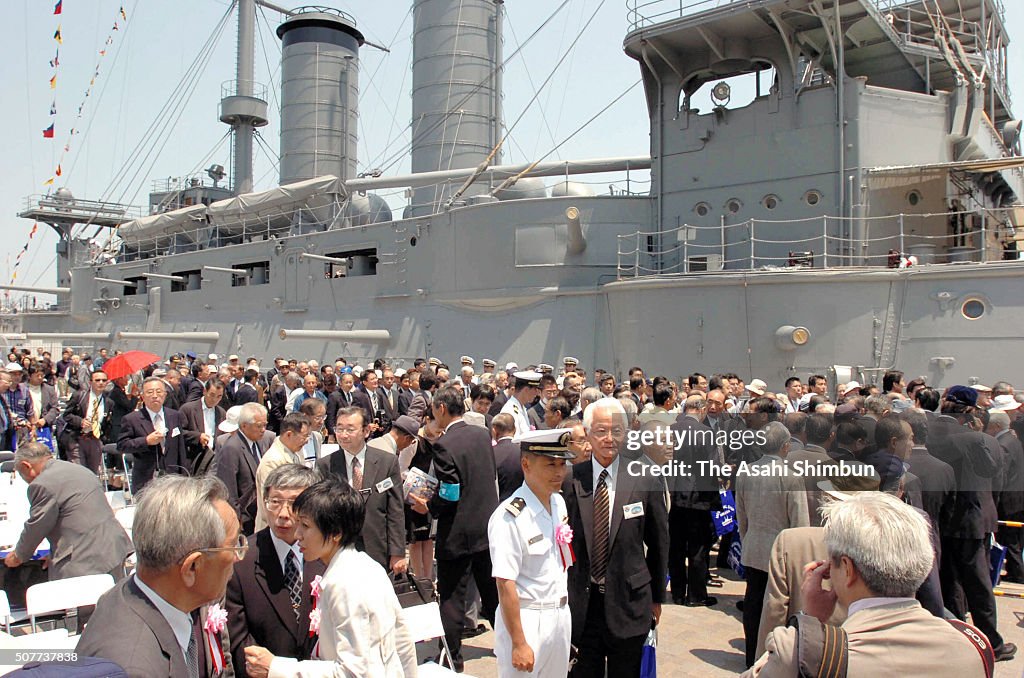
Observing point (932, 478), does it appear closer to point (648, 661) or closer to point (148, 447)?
point (648, 661)

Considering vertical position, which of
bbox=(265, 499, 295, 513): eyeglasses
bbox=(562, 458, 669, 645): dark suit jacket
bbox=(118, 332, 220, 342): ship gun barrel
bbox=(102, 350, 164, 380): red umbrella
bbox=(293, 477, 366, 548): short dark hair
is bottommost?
bbox=(562, 458, 669, 645): dark suit jacket

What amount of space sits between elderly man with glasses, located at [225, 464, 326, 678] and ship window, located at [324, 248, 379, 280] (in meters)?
15.0

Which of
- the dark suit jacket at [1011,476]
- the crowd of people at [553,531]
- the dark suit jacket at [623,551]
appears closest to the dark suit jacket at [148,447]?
the crowd of people at [553,531]

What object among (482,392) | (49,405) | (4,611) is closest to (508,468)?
(482,392)

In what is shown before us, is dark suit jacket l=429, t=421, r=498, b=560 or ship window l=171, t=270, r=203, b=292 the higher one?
ship window l=171, t=270, r=203, b=292

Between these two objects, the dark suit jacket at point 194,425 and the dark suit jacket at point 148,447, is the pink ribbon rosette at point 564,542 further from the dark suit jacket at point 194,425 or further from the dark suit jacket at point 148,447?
the dark suit jacket at point 194,425

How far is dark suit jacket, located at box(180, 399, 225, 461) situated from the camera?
Result: 6672 millimetres

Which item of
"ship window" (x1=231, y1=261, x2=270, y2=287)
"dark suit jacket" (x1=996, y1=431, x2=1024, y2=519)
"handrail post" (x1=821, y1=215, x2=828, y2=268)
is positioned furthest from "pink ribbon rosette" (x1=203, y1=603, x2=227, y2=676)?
"ship window" (x1=231, y1=261, x2=270, y2=287)

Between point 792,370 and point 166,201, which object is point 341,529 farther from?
point 166,201

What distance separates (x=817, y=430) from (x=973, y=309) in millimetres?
7177

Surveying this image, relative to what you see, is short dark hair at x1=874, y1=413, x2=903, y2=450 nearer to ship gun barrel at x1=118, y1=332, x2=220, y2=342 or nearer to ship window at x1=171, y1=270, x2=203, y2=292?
ship gun barrel at x1=118, y1=332, x2=220, y2=342

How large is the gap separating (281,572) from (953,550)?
4.41 m

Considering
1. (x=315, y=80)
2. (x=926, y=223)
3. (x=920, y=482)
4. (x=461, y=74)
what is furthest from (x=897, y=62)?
(x=315, y=80)
